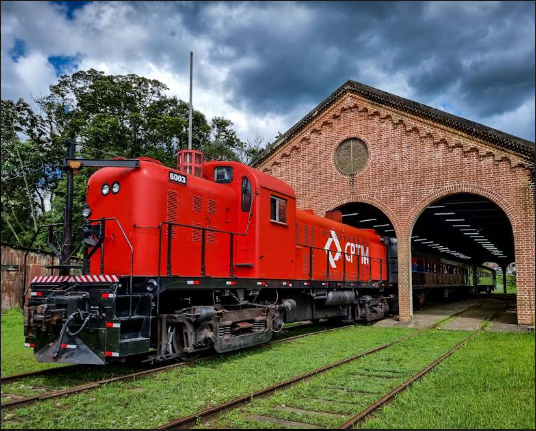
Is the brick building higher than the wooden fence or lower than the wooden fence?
higher

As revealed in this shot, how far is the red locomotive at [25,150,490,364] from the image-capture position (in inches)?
301

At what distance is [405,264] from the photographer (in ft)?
62.3

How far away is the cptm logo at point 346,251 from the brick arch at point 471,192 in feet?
6.07

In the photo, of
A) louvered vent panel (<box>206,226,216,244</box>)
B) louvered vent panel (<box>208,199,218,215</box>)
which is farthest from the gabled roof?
louvered vent panel (<box>206,226,216,244</box>)

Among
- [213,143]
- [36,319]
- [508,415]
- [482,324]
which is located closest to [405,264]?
[482,324]

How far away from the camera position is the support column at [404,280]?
1883 centimetres

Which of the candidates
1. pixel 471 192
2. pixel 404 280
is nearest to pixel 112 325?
pixel 404 280

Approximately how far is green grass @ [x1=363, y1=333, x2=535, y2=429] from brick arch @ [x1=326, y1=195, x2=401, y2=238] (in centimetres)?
863

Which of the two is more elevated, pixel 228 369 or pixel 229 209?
pixel 229 209

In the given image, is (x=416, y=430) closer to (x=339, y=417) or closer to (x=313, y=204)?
(x=339, y=417)

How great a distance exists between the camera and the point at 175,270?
30.6 feet

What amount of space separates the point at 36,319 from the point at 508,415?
7038mm

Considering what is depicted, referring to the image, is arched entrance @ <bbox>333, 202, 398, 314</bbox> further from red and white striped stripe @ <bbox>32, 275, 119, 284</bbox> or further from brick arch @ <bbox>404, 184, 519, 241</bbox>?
red and white striped stripe @ <bbox>32, 275, 119, 284</bbox>

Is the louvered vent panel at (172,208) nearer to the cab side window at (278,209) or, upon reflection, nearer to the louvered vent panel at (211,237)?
the louvered vent panel at (211,237)
